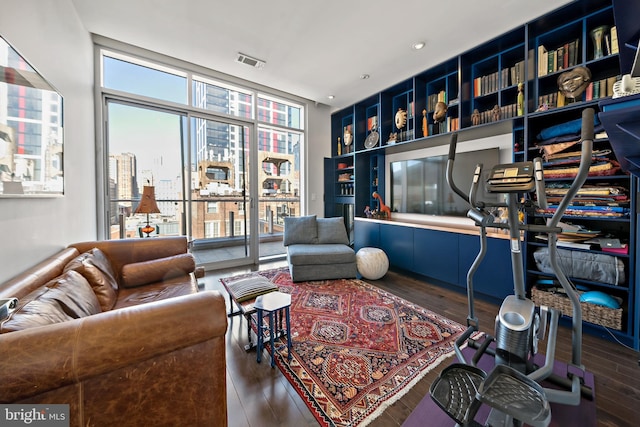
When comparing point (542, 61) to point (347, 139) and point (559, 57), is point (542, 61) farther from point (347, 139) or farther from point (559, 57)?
point (347, 139)

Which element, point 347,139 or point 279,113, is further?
point 347,139

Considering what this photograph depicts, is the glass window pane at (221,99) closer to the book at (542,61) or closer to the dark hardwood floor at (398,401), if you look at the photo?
the dark hardwood floor at (398,401)

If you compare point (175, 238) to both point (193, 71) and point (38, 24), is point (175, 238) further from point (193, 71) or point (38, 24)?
point (193, 71)

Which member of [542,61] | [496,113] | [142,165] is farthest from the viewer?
[142,165]

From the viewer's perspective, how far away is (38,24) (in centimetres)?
163

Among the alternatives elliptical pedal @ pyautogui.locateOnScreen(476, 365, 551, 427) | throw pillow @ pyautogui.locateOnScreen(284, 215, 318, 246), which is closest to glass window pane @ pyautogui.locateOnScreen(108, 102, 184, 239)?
throw pillow @ pyautogui.locateOnScreen(284, 215, 318, 246)

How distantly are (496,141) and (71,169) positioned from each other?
4.45m

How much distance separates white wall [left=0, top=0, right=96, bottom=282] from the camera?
4.32ft

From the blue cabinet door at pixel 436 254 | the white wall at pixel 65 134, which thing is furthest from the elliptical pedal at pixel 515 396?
the white wall at pixel 65 134

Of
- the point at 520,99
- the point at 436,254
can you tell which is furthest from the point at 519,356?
the point at 520,99

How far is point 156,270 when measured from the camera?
2182 millimetres

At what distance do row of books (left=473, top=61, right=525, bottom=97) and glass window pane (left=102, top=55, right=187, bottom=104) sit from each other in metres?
3.94

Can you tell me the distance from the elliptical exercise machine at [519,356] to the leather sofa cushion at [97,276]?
2.00 meters

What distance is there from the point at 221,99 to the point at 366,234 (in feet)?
10.6
